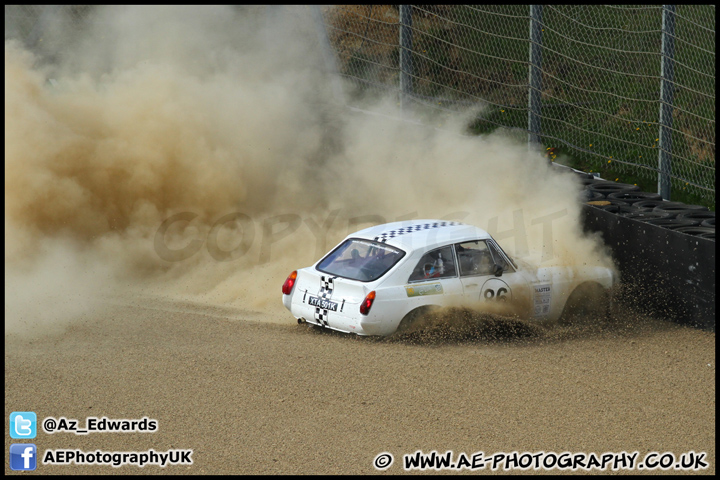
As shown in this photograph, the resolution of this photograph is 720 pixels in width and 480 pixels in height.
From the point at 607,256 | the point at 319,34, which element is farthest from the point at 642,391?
the point at 319,34

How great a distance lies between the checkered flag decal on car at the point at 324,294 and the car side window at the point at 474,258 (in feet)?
4.27

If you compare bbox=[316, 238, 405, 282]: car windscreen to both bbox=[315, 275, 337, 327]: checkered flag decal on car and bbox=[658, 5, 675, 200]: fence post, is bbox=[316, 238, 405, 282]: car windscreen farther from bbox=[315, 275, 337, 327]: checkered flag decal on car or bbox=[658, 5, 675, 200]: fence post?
bbox=[658, 5, 675, 200]: fence post

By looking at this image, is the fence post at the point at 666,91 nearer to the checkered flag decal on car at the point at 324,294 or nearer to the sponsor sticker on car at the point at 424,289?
the sponsor sticker on car at the point at 424,289

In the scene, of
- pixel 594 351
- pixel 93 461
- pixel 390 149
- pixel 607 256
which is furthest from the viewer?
pixel 390 149

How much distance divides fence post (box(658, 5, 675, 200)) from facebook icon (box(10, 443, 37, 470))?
7.84m

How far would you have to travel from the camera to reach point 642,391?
6105mm

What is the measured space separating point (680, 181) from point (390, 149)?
4.40m

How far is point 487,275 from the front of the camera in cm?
763

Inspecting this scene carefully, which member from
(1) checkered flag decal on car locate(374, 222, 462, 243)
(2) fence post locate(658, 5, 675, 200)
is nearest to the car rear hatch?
(1) checkered flag decal on car locate(374, 222, 462, 243)

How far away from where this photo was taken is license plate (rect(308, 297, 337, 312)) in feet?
24.1

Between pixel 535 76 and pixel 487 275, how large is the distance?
4.54 meters

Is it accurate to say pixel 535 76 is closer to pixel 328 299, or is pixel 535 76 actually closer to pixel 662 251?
pixel 662 251

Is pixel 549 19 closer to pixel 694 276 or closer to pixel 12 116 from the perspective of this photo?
pixel 694 276

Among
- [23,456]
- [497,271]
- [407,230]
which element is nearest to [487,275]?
[497,271]
